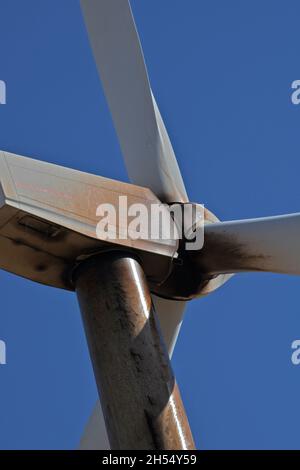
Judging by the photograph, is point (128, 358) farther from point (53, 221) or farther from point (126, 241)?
point (53, 221)

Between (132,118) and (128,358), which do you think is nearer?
(128,358)

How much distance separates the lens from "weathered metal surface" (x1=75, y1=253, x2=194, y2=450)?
8203 mm

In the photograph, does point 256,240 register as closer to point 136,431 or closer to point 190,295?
point 190,295

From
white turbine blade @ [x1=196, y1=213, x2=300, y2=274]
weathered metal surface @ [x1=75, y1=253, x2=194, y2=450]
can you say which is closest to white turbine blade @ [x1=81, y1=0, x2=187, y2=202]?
white turbine blade @ [x1=196, y1=213, x2=300, y2=274]

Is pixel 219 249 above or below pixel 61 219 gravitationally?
below

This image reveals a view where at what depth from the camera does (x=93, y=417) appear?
10.6m

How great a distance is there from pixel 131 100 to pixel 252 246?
6.58ft

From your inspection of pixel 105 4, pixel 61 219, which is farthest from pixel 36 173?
pixel 105 4

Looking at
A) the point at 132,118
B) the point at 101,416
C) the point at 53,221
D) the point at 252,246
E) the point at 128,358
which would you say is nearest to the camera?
the point at 128,358

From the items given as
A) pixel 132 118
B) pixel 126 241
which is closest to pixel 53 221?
pixel 126 241

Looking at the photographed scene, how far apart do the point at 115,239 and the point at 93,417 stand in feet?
7.85

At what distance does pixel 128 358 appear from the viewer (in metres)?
8.46

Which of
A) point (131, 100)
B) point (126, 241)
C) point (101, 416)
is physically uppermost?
point (131, 100)

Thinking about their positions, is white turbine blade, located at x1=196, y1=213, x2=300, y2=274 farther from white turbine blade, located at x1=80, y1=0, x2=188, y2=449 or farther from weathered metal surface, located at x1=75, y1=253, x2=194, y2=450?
weathered metal surface, located at x1=75, y1=253, x2=194, y2=450
